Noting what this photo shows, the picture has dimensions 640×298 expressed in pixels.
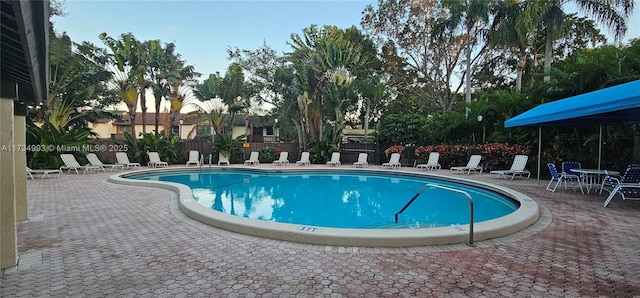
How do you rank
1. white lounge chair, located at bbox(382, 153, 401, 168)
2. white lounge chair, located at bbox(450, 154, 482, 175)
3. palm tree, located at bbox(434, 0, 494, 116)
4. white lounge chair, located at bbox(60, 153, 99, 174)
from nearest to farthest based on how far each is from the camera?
white lounge chair, located at bbox(60, 153, 99, 174), white lounge chair, located at bbox(450, 154, 482, 175), white lounge chair, located at bbox(382, 153, 401, 168), palm tree, located at bbox(434, 0, 494, 116)

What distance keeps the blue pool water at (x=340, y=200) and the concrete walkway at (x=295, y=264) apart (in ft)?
8.33

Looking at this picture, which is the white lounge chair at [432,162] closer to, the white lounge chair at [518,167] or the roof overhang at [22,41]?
the white lounge chair at [518,167]

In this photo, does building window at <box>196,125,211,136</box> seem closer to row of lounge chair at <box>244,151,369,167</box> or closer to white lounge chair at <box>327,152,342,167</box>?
row of lounge chair at <box>244,151,369,167</box>

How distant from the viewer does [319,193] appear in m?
11.4

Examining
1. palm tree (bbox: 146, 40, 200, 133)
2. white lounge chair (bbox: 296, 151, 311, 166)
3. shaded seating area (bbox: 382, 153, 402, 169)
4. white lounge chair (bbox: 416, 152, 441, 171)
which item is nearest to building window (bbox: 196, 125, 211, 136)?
palm tree (bbox: 146, 40, 200, 133)

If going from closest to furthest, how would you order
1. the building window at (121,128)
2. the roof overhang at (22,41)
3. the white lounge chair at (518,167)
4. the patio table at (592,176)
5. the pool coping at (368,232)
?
the roof overhang at (22,41) → the pool coping at (368,232) → the patio table at (592,176) → the white lounge chair at (518,167) → the building window at (121,128)

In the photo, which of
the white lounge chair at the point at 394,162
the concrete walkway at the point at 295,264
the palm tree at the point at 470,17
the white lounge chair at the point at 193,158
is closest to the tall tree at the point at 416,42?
the palm tree at the point at 470,17

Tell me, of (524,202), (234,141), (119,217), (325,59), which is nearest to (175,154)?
(234,141)

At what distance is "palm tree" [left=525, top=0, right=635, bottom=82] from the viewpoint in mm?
Result: 13798

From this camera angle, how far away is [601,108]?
20.7 feet

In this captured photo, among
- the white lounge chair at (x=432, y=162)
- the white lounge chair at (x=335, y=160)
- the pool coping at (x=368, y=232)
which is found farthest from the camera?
the white lounge chair at (x=335, y=160)

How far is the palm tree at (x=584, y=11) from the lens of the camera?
45.3 ft

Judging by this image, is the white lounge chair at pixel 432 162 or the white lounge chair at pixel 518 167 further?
the white lounge chair at pixel 432 162

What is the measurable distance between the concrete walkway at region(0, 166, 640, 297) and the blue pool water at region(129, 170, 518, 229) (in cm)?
254
